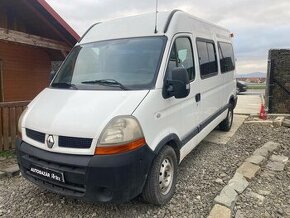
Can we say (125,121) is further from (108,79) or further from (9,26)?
(9,26)

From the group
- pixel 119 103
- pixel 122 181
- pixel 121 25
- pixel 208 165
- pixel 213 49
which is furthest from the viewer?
pixel 213 49

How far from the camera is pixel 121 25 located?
14.9 feet

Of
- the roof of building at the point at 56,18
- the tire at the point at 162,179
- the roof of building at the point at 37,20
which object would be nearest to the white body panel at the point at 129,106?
→ the tire at the point at 162,179

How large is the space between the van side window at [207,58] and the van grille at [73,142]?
263cm

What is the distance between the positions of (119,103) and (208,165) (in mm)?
2674

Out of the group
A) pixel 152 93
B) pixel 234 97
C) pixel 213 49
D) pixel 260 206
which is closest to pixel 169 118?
pixel 152 93

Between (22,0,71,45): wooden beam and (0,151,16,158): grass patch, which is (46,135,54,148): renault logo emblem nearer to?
(0,151,16,158): grass patch

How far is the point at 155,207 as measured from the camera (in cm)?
374

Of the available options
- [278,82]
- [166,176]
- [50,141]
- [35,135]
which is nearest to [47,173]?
[50,141]

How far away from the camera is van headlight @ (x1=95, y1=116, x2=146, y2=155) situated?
3.03 m

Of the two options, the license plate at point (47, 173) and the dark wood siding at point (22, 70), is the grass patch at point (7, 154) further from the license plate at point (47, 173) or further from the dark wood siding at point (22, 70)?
the dark wood siding at point (22, 70)

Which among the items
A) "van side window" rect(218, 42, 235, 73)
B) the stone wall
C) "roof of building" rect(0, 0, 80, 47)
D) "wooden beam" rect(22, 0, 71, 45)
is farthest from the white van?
Result: the stone wall

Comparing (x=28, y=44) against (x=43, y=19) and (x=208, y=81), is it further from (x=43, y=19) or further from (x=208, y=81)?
Answer: (x=208, y=81)

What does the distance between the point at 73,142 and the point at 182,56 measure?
2.08 metres
